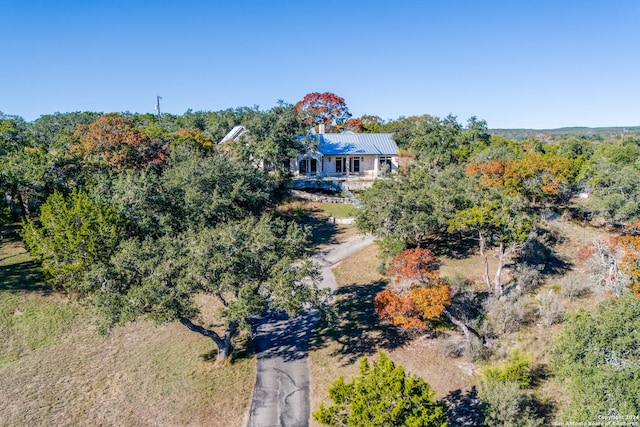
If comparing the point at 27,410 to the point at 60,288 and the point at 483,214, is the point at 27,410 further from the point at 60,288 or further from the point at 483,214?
the point at 483,214

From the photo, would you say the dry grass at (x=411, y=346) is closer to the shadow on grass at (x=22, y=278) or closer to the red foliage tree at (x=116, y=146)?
the shadow on grass at (x=22, y=278)

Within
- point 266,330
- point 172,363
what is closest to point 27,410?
point 172,363

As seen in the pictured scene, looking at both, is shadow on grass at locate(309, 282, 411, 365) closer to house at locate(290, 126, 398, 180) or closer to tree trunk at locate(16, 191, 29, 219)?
tree trunk at locate(16, 191, 29, 219)

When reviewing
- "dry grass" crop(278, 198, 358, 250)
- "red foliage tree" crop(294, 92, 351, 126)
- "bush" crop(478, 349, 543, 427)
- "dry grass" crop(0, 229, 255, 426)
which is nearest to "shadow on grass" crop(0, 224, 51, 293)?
"dry grass" crop(0, 229, 255, 426)

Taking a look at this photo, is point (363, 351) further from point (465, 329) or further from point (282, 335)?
point (465, 329)

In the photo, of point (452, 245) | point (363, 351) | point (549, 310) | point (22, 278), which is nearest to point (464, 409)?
point (363, 351)

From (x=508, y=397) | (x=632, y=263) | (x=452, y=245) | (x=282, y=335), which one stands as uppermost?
(x=632, y=263)

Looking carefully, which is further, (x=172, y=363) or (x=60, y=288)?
(x=60, y=288)
